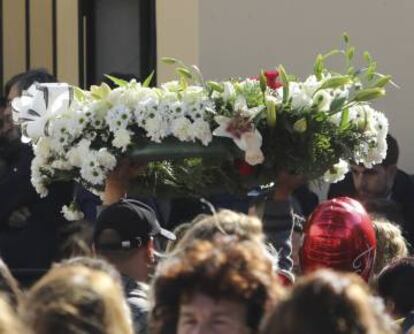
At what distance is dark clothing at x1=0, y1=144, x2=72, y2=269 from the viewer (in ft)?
25.1

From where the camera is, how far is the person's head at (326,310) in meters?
3.24

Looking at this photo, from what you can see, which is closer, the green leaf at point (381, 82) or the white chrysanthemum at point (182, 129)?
the white chrysanthemum at point (182, 129)

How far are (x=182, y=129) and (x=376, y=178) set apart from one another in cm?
375

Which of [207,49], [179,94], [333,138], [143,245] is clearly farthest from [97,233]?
[207,49]

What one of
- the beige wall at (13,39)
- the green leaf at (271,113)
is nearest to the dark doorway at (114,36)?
the beige wall at (13,39)

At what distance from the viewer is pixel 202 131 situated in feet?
17.8

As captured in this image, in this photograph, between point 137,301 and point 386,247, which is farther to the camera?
point 386,247

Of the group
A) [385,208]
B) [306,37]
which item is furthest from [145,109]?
[306,37]

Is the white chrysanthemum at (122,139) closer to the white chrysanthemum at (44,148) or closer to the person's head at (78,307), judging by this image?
the white chrysanthemum at (44,148)

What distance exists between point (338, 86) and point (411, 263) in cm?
81

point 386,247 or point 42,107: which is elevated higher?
point 42,107

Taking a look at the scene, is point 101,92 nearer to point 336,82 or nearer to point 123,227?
point 123,227

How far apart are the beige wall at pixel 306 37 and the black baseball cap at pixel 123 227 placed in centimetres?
461

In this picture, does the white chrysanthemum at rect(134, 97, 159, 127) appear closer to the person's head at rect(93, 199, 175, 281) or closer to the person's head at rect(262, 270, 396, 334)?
the person's head at rect(93, 199, 175, 281)
